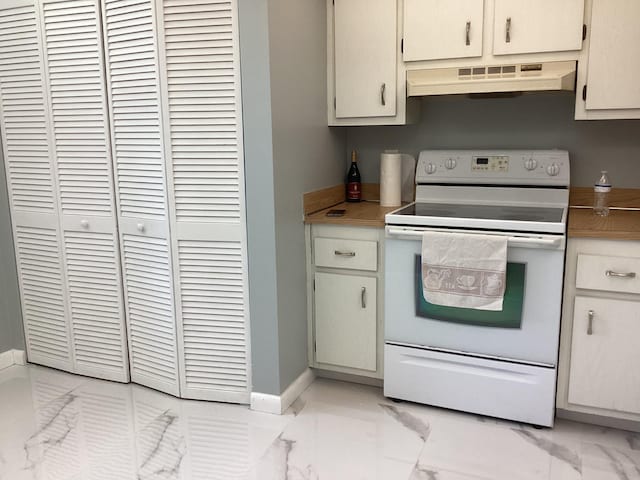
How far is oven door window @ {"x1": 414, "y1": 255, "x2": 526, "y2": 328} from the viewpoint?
227 centimetres

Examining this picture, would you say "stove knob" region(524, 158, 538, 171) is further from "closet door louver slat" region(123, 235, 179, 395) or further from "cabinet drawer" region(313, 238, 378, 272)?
"closet door louver slat" region(123, 235, 179, 395)

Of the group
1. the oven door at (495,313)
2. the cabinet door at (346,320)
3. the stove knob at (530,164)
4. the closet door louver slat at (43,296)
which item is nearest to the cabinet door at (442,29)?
the stove knob at (530,164)

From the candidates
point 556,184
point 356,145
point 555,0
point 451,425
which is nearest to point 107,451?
point 451,425

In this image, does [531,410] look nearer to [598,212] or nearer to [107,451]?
[598,212]

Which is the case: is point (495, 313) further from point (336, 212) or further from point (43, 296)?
point (43, 296)

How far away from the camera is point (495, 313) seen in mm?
2326

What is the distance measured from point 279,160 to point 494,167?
3.69 feet

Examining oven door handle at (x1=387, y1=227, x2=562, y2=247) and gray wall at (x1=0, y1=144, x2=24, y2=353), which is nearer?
oven door handle at (x1=387, y1=227, x2=562, y2=247)

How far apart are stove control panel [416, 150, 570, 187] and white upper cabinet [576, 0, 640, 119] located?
0.30 meters

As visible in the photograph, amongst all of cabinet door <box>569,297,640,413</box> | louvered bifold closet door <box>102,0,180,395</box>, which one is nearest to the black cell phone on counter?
louvered bifold closet door <box>102,0,180,395</box>

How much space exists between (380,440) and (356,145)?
5.35 ft

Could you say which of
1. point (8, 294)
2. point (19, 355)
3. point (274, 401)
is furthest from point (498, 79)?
point (19, 355)

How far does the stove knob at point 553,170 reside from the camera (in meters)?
2.63

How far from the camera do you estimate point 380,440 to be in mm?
2299
